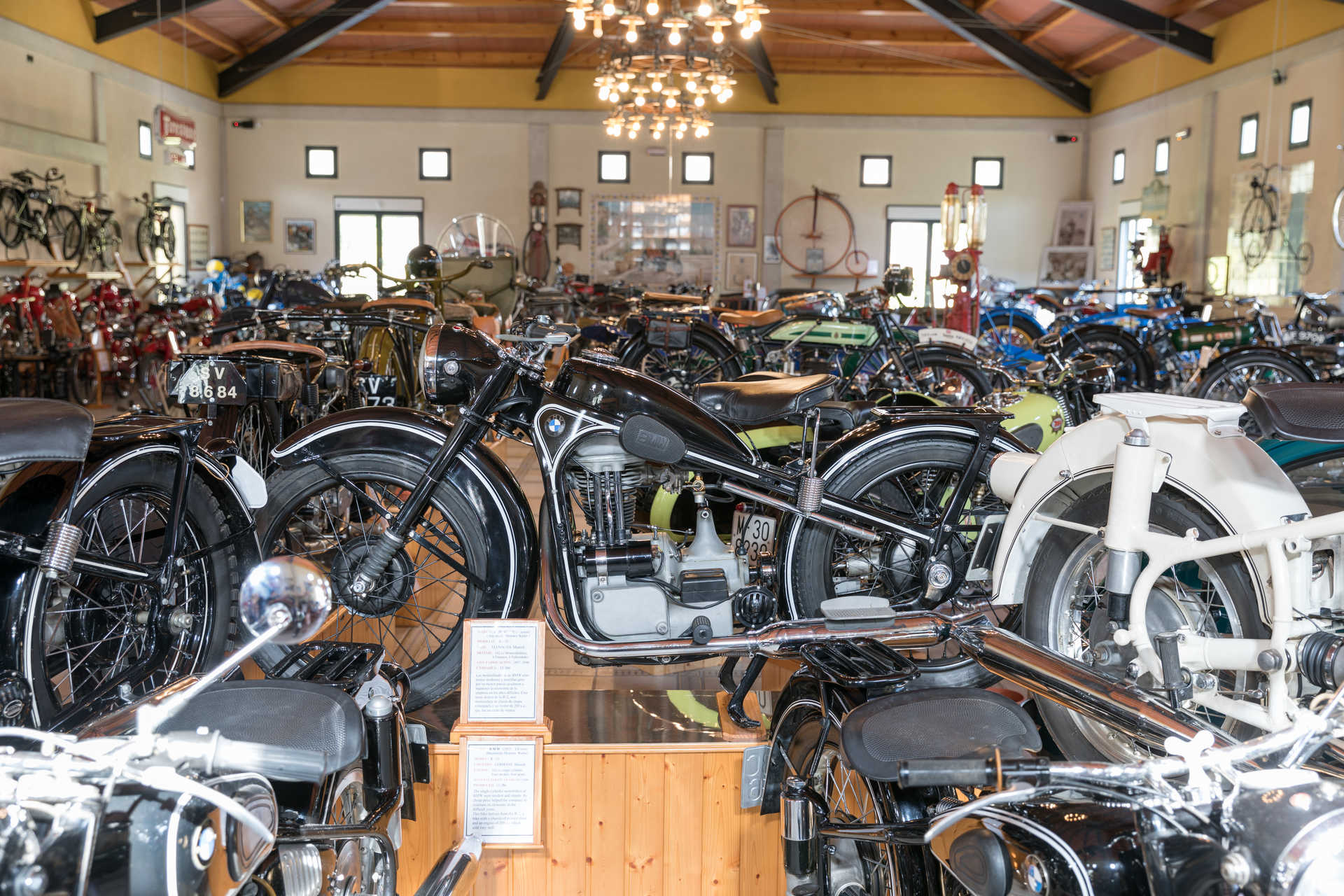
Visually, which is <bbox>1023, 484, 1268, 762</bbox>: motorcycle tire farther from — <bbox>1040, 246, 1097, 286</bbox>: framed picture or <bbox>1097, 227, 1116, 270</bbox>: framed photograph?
<bbox>1040, 246, 1097, 286</bbox>: framed picture

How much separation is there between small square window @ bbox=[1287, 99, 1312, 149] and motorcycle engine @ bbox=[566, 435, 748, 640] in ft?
41.6

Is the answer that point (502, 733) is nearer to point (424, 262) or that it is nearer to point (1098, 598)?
point (1098, 598)

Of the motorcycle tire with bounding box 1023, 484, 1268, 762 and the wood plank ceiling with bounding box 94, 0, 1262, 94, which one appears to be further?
the wood plank ceiling with bounding box 94, 0, 1262, 94

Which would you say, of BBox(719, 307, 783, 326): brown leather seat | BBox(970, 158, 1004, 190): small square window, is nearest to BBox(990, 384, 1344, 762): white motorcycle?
BBox(719, 307, 783, 326): brown leather seat

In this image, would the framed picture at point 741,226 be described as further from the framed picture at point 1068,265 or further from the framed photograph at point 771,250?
the framed picture at point 1068,265

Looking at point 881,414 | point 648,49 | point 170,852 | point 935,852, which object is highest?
point 648,49

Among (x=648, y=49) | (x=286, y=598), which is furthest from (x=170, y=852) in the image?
(x=648, y=49)

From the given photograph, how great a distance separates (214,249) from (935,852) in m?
18.9

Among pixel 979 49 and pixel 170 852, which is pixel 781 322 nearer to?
pixel 170 852

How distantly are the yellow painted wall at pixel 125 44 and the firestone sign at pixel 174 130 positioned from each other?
1.04 m

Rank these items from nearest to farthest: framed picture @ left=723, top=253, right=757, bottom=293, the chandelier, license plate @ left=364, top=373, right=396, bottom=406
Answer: license plate @ left=364, top=373, right=396, bottom=406
the chandelier
framed picture @ left=723, top=253, right=757, bottom=293

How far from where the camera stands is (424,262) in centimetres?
718

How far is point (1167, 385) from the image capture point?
32.5 feet

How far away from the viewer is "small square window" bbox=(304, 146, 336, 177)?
18797 millimetres
